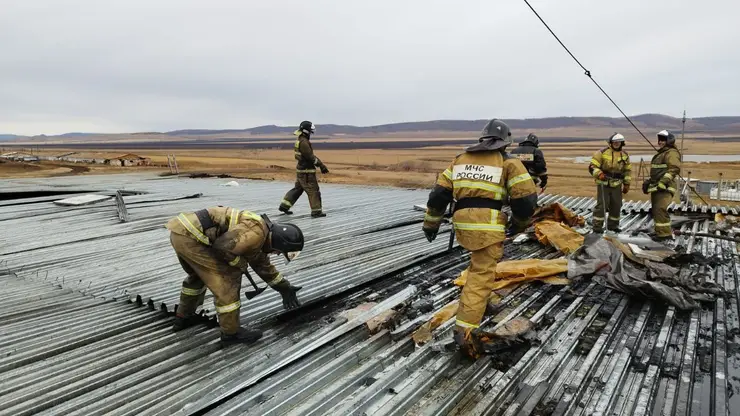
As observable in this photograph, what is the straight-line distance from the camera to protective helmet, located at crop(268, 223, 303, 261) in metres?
3.41

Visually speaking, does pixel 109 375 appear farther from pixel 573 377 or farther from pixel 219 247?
pixel 573 377

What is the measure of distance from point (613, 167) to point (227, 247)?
613cm

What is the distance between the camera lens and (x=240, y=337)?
332 cm

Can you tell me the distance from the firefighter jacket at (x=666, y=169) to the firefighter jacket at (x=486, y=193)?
14.6ft

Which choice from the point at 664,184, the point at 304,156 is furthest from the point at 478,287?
the point at 304,156

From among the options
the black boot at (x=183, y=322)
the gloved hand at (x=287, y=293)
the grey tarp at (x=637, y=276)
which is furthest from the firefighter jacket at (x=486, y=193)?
the black boot at (x=183, y=322)

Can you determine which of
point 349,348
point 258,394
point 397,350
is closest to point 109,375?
point 258,394

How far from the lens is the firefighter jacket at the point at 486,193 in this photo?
3270 millimetres

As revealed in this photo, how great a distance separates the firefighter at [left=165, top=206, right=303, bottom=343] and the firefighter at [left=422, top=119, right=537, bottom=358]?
1284mm

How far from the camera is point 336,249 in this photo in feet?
19.6

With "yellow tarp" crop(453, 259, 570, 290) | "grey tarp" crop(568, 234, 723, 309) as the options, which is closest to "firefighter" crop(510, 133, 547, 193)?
"grey tarp" crop(568, 234, 723, 309)

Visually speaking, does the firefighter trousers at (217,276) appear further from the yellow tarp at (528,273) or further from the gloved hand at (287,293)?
the yellow tarp at (528,273)

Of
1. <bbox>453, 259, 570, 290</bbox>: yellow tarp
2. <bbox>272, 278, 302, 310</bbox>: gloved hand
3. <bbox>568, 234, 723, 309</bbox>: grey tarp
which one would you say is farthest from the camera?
<bbox>453, 259, 570, 290</bbox>: yellow tarp

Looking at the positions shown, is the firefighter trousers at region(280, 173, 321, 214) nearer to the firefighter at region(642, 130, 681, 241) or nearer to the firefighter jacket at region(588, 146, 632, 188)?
the firefighter jacket at region(588, 146, 632, 188)
